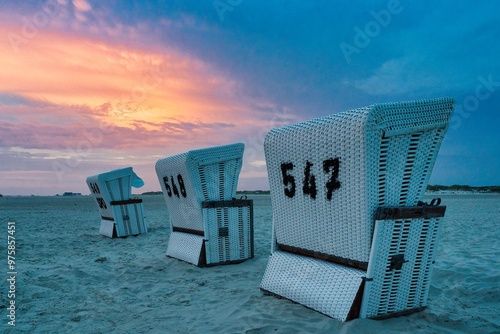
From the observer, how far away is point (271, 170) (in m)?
4.16

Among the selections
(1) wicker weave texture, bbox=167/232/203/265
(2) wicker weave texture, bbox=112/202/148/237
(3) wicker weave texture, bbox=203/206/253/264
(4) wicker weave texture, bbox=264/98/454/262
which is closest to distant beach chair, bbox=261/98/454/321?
(4) wicker weave texture, bbox=264/98/454/262

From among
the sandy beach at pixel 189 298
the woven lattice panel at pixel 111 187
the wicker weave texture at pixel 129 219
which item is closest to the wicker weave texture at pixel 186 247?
the sandy beach at pixel 189 298

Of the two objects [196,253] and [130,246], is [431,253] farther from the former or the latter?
[130,246]

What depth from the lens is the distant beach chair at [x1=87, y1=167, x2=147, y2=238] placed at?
990 centimetres

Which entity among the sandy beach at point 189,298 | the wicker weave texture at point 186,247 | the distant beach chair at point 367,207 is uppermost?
the distant beach chair at point 367,207

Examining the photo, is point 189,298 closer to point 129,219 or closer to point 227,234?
point 227,234

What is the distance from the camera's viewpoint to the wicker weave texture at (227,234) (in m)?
5.97

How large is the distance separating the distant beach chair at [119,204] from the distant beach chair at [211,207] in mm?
3831

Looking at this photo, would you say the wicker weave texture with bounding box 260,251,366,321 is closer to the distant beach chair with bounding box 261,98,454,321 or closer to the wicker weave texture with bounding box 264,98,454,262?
the distant beach chair with bounding box 261,98,454,321

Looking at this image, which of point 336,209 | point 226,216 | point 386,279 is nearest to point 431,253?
point 386,279

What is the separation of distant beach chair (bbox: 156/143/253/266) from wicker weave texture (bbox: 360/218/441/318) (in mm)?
3198

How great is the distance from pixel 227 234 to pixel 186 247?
75cm

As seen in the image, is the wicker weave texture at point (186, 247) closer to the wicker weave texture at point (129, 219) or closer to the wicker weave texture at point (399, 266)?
the wicker weave texture at point (399, 266)

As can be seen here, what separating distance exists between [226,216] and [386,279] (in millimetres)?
3265
